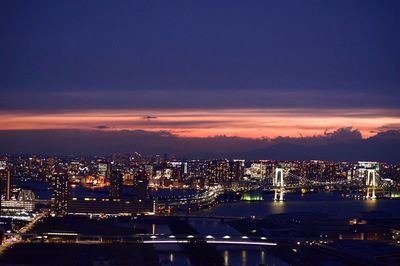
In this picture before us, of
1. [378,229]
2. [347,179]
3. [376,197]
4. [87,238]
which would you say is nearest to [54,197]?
[87,238]

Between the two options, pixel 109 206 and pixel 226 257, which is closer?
pixel 226 257

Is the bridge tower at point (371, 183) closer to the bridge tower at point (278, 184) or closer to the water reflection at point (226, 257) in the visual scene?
the bridge tower at point (278, 184)

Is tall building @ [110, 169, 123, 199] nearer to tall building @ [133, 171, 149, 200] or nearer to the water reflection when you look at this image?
tall building @ [133, 171, 149, 200]

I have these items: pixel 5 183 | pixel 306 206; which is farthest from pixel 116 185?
pixel 306 206

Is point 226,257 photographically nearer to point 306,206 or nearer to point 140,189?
point 140,189

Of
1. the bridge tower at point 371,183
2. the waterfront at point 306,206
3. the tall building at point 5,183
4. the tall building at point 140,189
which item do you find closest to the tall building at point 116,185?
the tall building at point 140,189

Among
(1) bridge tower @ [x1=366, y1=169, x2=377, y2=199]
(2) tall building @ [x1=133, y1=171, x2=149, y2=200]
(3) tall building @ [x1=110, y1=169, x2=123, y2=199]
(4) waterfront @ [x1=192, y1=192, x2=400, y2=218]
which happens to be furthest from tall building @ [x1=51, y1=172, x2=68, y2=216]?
(1) bridge tower @ [x1=366, y1=169, x2=377, y2=199]
